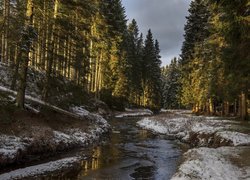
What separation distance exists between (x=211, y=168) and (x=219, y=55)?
21.9 meters

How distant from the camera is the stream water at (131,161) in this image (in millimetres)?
13383

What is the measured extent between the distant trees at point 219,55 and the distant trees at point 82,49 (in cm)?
1066

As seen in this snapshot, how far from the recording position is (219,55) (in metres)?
32.2

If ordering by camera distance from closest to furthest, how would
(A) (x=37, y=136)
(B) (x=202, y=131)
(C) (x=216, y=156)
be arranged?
1. (C) (x=216, y=156)
2. (A) (x=37, y=136)
3. (B) (x=202, y=131)

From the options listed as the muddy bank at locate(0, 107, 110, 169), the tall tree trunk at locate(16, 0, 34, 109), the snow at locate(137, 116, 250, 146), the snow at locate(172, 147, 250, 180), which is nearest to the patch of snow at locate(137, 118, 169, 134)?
the snow at locate(137, 116, 250, 146)

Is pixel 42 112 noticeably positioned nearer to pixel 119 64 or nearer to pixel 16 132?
pixel 16 132

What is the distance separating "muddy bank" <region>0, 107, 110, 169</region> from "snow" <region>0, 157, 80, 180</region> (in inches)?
38.5

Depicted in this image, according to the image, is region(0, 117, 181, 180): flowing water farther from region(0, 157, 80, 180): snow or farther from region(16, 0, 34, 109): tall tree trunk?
region(16, 0, 34, 109): tall tree trunk

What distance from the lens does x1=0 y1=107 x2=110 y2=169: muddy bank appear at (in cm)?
1427

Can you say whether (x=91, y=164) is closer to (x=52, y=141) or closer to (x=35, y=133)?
(x=52, y=141)

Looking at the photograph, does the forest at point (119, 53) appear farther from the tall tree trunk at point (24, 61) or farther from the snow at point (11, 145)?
the snow at point (11, 145)

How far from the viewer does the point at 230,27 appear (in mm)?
17203

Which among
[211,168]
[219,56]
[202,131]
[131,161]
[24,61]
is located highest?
[219,56]

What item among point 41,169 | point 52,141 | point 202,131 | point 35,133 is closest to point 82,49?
point 202,131
